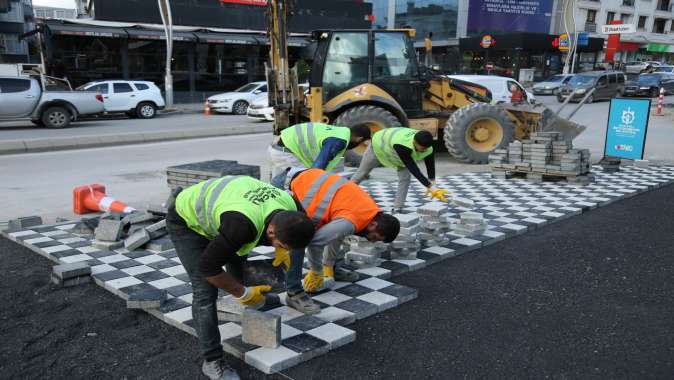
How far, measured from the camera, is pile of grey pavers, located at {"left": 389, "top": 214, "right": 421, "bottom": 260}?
4.91 metres

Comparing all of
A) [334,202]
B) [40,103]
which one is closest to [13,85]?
[40,103]

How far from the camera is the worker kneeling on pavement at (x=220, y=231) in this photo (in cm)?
267

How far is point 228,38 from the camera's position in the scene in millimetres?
25125

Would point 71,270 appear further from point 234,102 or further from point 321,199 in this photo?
point 234,102

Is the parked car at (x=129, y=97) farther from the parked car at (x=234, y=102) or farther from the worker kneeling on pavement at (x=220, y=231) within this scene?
the worker kneeling on pavement at (x=220, y=231)

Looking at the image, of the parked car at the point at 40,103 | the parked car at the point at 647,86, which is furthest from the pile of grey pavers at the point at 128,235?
the parked car at the point at 647,86

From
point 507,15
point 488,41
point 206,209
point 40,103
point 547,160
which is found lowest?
point 547,160

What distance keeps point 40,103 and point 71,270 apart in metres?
12.7

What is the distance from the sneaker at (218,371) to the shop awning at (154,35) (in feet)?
74.6

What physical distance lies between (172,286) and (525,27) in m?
46.2

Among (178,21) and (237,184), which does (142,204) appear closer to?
(237,184)

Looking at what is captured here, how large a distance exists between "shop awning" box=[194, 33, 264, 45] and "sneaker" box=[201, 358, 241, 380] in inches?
913

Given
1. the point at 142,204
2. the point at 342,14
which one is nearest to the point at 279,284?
the point at 142,204

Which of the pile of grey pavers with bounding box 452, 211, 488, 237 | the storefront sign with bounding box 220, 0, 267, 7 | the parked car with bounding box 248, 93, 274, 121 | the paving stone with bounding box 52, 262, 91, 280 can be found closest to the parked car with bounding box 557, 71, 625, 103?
the parked car with bounding box 248, 93, 274, 121
